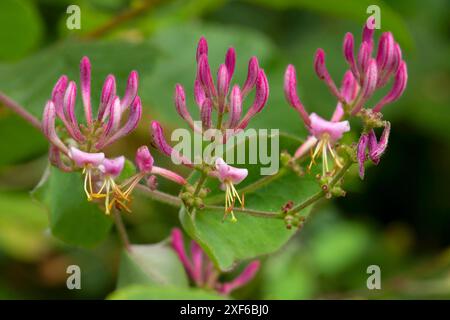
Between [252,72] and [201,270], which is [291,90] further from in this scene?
[201,270]

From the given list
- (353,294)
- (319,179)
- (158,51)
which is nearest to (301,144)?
(319,179)

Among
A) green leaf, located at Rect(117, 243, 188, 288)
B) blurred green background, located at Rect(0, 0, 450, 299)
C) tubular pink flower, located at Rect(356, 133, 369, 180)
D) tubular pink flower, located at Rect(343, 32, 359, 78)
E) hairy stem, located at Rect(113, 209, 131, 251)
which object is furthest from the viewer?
blurred green background, located at Rect(0, 0, 450, 299)

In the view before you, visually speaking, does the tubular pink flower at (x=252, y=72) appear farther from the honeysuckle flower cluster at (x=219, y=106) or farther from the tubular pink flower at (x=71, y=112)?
the tubular pink flower at (x=71, y=112)

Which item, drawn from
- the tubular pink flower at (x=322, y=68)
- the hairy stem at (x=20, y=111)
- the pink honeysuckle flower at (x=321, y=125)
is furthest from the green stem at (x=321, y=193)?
the hairy stem at (x=20, y=111)

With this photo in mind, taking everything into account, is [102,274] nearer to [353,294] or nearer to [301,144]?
[353,294]

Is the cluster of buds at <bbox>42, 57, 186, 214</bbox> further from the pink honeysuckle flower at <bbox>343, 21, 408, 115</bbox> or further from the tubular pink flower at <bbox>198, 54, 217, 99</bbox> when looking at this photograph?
the pink honeysuckle flower at <bbox>343, 21, 408, 115</bbox>

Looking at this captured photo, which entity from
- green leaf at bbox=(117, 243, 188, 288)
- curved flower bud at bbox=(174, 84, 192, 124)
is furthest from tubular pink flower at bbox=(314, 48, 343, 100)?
green leaf at bbox=(117, 243, 188, 288)
